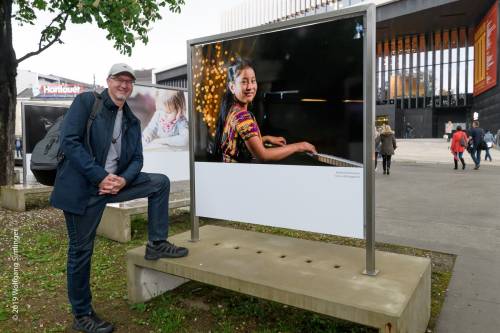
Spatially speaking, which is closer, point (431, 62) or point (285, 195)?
point (285, 195)

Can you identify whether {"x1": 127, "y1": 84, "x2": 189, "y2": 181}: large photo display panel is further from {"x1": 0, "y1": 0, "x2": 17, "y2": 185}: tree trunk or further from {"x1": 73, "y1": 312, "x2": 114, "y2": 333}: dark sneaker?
{"x1": 0, "y1": 0, "x2": 17, "y2": 185}: tree trunk

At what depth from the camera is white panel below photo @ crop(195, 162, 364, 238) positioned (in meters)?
2.89

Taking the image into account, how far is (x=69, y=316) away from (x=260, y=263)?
1562 mm

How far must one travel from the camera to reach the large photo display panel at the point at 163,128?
6.57 meters

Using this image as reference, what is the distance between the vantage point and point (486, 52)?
3503 cm

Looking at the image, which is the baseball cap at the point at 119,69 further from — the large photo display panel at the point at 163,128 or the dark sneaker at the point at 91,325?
the large photo display panel at the point at 163,128

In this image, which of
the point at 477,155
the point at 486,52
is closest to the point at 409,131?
the point at 486,52

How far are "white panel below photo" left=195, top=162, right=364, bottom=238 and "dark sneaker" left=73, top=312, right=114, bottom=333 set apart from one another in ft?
3.88

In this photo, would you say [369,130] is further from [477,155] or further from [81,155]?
[477,155]

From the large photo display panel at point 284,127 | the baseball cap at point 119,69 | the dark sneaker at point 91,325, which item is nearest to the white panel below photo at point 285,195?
the large photo display panel at point 284,127

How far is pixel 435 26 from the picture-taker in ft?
134

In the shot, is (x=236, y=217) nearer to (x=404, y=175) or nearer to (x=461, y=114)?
(x=404, y=175)

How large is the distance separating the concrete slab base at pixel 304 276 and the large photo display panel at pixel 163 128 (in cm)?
299

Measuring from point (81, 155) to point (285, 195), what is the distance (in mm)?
1462
